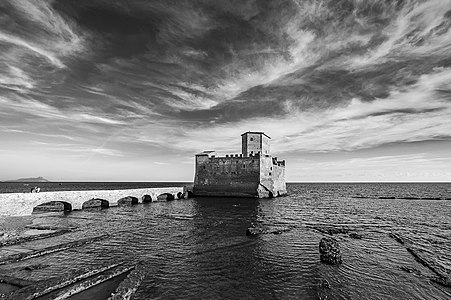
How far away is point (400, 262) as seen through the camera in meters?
14.4

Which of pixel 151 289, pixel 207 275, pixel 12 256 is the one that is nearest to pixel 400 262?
pixel 207 275

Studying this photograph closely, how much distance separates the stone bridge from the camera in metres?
25.4

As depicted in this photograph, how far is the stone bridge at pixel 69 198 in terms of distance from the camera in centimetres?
2539

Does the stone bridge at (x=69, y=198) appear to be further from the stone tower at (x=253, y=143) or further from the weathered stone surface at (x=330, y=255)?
the weathered stone surface at (x=330, y=255)

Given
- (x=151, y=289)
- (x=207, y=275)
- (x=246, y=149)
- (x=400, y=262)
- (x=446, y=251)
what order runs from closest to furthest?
(x=151, y=289) → (x=207, y=275) → (x=400, y=262) → (x=446, y=251) → (x=246, y=149)

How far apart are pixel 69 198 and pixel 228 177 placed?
30.4 metres

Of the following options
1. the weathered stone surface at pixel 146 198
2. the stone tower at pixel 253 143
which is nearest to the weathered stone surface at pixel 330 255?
the weathered stone surface at pixel 146 198

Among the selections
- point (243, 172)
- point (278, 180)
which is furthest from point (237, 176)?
point (278, 180)

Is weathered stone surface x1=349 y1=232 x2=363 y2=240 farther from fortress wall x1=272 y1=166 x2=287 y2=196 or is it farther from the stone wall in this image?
fortress wall x1=272 y1=166 x2=287 y2=196

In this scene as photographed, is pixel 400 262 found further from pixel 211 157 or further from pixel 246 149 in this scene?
pixel 211 157

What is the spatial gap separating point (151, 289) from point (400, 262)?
569 inches

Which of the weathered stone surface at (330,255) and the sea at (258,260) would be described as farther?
the weathered stone surface at (330,255)

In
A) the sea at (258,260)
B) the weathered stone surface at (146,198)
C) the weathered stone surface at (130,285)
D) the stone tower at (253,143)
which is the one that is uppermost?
the stone tower at (253,143)

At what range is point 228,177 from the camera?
5341cm
